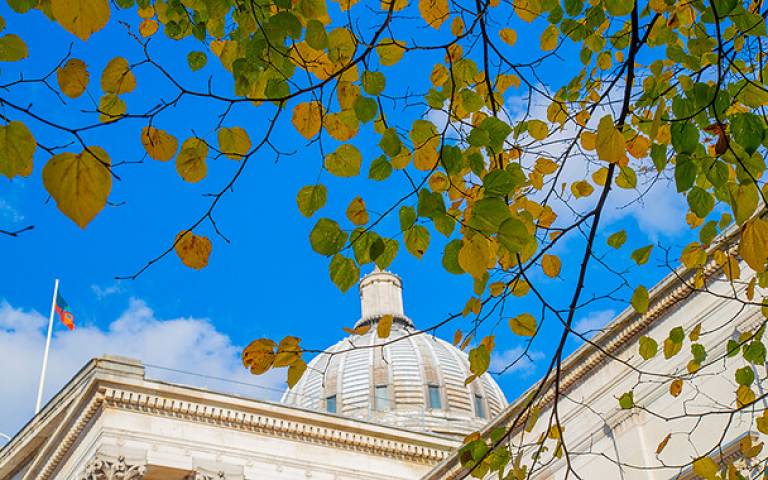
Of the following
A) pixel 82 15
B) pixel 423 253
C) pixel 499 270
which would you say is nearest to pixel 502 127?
pixel 423 253

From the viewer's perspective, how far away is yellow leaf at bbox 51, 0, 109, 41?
2467 mm

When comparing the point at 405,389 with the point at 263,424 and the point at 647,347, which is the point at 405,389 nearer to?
the point at 263,424

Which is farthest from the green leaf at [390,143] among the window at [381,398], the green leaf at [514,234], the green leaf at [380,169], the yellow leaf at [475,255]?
the window at [381,398]

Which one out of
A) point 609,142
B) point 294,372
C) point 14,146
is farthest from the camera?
point 294,372

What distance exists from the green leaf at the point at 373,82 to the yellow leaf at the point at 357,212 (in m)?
0.51

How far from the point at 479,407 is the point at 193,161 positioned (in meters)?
45.4

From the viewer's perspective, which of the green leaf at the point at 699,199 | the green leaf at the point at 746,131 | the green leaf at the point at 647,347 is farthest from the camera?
the green leaf at the point at 647,347

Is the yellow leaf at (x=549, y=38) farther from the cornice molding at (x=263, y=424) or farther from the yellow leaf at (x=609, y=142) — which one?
the cornice molding at (x=263, y=424)

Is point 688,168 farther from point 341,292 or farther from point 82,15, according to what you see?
point 82,15

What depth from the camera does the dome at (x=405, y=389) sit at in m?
45.7

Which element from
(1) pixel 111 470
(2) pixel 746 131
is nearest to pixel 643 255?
(2) pixel 746 131

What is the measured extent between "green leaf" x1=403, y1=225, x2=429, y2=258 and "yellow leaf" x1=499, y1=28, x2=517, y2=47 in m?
2.08

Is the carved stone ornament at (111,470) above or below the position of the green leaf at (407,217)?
above

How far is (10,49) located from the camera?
3.41 m
